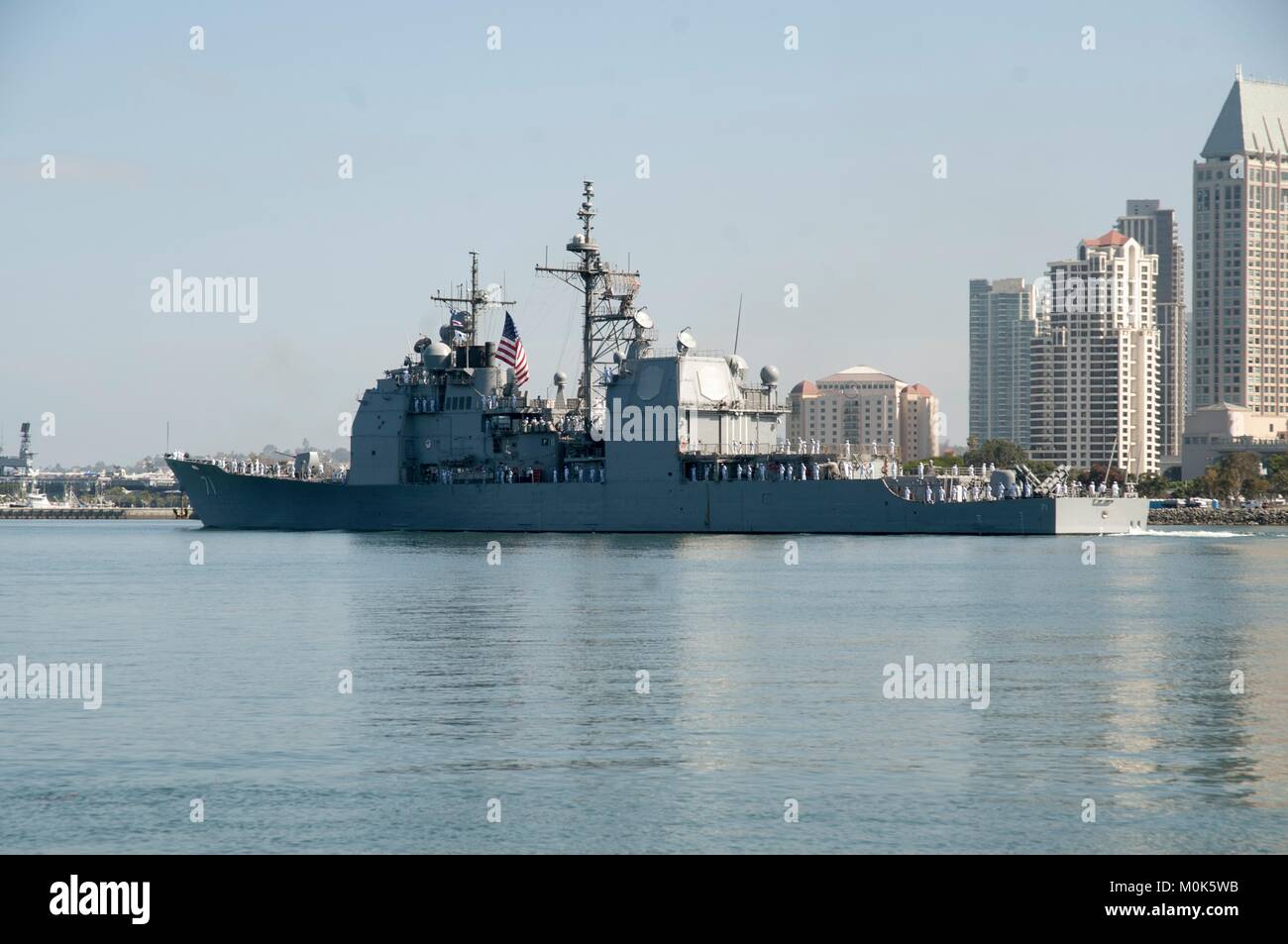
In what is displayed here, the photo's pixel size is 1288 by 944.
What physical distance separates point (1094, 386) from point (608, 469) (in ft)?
403

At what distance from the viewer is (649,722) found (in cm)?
2031

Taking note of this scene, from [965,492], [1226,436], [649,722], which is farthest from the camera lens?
[1226,436]

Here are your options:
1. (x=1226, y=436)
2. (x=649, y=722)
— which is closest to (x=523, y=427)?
(x=649, y=722)

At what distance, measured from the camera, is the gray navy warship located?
6762 centimetres

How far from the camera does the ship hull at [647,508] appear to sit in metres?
66.8

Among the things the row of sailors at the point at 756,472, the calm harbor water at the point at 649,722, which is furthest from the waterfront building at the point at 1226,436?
the calm harbor water at the point at 649,722

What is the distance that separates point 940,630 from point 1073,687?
7247mm

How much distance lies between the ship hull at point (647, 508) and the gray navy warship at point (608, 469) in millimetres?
77

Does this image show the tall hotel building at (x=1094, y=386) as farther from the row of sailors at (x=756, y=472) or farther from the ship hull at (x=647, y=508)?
the row of sailors at (x=756, y=472)

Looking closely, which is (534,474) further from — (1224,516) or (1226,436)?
(1226,436)

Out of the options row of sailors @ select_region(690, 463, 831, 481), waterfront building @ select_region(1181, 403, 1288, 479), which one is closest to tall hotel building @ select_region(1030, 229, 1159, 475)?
waterfront building @ select_region(1181, 403, 1288, 479)

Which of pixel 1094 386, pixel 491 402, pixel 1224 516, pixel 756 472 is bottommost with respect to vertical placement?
pixel 1224 516
